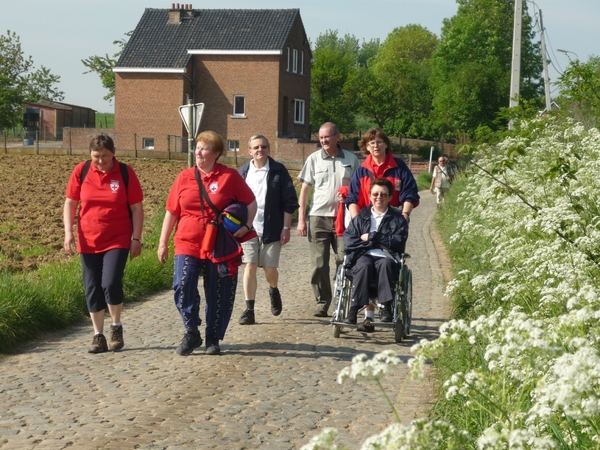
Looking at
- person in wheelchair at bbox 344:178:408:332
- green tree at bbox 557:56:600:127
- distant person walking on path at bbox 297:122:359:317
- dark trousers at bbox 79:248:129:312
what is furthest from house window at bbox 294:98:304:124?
dark trousers at bbox 79:248:129:312

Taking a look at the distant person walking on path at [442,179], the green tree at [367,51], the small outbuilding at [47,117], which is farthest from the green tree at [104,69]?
the green tree at [367,51]

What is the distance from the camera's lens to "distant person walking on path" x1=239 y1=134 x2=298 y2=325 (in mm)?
9703

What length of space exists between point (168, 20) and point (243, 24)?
5.14 metres

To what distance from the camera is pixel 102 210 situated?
27.1ft

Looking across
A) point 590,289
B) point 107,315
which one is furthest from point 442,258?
point 590,289

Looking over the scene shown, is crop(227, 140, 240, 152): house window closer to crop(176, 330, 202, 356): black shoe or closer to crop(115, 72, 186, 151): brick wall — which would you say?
crop(115, 72, 186, 151): brick wall

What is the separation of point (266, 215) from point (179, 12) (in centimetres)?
5185

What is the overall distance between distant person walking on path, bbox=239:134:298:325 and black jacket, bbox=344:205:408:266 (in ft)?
2.90

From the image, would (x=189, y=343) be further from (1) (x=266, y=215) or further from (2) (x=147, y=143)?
(2) (x=147, y=143)

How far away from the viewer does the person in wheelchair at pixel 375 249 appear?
866cm

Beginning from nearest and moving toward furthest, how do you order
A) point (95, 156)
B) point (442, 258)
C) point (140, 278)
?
point (95, 156) < point (140, 278) < point (442, 258)

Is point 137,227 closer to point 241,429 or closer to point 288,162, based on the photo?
point 241,429

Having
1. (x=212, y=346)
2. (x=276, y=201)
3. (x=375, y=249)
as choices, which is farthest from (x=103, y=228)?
(x=375, y=249)

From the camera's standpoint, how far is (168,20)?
59.7 meters
